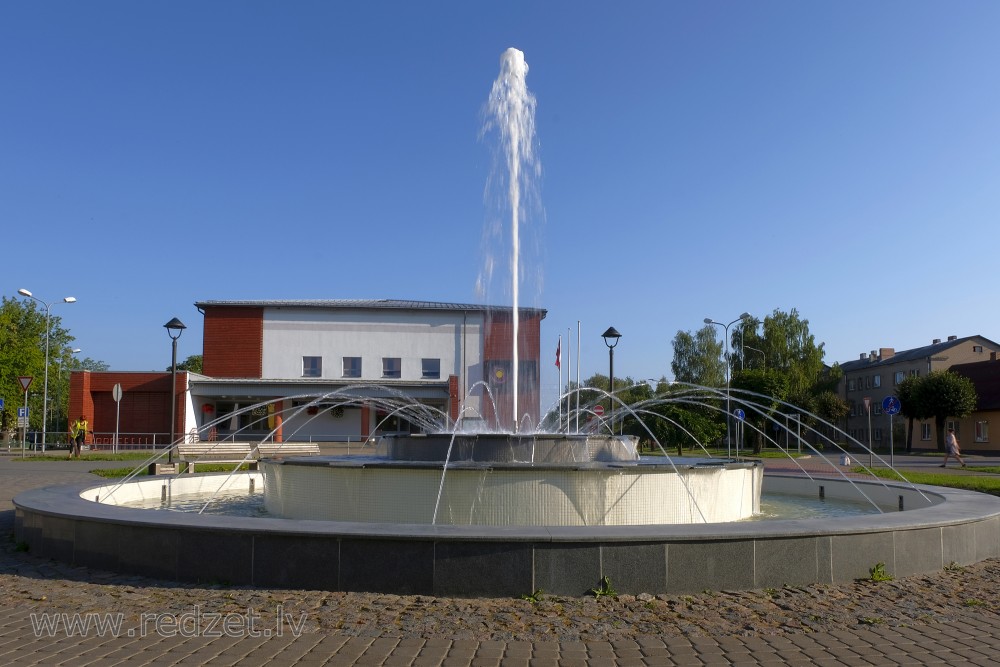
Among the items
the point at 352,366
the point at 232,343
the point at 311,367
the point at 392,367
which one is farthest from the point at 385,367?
the point at 232,343

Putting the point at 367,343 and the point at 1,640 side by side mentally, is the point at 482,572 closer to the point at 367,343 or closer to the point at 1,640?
the point at 1,640

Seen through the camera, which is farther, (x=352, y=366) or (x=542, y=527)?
(x=352, y=366)

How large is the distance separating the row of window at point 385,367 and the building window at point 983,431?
42078 mm

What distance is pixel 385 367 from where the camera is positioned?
5200 cm

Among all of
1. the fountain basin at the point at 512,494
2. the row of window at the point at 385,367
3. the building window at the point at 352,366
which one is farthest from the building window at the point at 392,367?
the fountain basin at the point at 512,494

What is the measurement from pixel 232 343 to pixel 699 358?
47.0 meters

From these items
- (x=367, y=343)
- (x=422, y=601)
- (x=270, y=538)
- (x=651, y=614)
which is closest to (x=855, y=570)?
(x=651, y=614)

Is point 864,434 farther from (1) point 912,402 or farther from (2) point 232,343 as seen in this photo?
(2) point 232,343

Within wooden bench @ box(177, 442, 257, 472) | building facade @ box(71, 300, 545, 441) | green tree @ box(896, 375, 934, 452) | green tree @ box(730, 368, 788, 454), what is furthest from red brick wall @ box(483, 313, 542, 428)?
green tree @ box(896, 375, 934, 452)

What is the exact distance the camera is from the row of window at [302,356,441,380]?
51.7 metres

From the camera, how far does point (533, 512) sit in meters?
8.62

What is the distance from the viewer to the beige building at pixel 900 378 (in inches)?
2481

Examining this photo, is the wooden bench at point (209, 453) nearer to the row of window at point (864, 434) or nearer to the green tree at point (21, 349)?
the green tree at point (21, 349)

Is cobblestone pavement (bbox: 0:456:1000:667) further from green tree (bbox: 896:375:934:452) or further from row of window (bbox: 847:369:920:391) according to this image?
row of window (bbox: 847:369:920:391)
